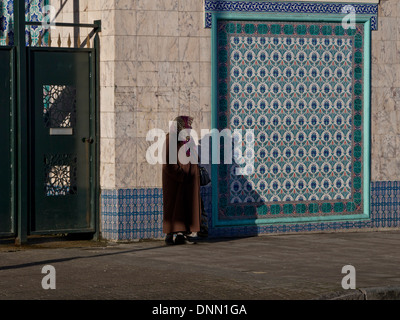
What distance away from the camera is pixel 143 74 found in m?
12.8

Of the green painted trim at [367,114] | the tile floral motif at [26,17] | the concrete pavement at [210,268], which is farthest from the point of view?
the green painted trim at [367,114]

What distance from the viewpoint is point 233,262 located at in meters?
10.8

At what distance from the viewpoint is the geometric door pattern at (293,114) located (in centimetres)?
1335

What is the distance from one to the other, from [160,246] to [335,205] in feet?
9.13

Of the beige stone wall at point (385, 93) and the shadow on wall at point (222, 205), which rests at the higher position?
the beige stone wall at point (385, 93)

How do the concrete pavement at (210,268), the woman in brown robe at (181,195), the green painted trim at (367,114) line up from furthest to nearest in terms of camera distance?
the green painted trim at (367,114), the woman in brown robe at (181,195), the concrete pavement at (210,268)

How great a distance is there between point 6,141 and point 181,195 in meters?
2.20

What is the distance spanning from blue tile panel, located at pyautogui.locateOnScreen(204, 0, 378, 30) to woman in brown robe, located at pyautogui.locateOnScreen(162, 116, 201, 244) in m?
1.62

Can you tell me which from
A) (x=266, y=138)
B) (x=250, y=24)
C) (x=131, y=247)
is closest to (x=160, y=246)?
(x=131, y=247)

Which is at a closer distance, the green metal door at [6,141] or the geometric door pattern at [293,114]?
the green metal door at [6,141]

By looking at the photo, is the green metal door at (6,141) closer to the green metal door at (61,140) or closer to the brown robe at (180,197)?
the green metal door at (61,140)

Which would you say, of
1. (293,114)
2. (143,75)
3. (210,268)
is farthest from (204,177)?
(210,268)

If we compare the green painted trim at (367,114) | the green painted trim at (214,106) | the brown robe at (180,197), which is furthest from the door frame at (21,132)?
the green painted trim at (367,114)

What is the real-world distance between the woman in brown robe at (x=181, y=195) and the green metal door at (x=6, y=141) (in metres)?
1.86
